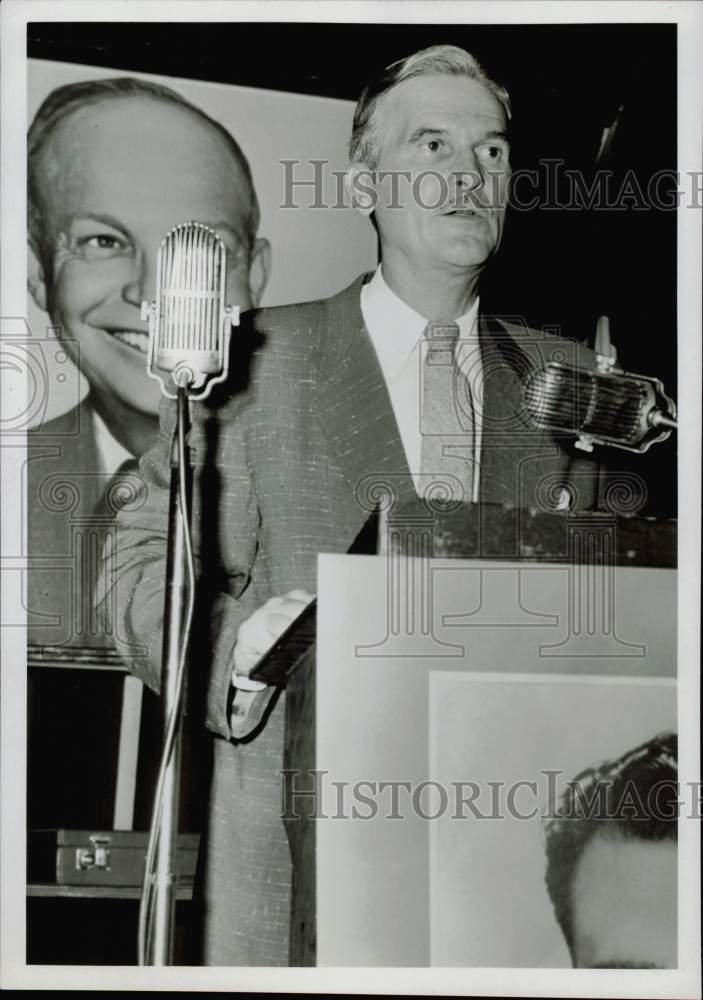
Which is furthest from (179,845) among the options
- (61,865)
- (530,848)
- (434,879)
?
(530,848)

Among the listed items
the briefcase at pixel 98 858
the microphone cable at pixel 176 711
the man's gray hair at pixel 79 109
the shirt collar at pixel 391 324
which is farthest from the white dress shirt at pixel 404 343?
the briefcase at pixel 98 858

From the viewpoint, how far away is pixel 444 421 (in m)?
2.08

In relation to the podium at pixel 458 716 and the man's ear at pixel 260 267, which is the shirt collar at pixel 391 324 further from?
the podium at pixel 458 716

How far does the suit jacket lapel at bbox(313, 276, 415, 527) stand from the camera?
2055mm

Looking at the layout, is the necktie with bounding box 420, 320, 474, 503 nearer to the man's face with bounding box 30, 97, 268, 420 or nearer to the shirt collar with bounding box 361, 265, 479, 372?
the shirt collar with bounding box 361, 265, 479, 372

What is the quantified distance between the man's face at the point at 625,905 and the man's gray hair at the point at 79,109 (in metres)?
1.14

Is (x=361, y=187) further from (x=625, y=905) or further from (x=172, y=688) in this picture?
(x=625, y=905)

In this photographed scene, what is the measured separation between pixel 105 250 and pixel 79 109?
239mm

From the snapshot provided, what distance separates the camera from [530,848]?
A: 6.39ft

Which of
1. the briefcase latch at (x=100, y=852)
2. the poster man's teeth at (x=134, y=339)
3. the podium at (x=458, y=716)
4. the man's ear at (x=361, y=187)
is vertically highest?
the man's ear at (x=361, y=187)

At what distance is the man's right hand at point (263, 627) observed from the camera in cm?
201

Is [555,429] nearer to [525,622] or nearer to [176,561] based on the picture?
[525,622]

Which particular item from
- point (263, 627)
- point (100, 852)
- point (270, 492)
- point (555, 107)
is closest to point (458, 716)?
point (263, 627)

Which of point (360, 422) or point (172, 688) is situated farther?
point (360, 422)
